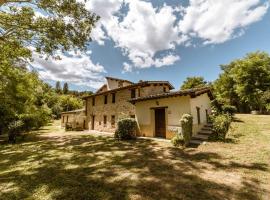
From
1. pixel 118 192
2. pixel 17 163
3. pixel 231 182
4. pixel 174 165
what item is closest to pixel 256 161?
pixel 231 182

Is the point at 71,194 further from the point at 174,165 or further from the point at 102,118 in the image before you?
the point at 102,118

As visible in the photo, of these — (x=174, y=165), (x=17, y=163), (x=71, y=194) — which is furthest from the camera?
(x=17, y=163)

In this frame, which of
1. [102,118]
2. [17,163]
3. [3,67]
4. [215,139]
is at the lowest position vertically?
[17,163]

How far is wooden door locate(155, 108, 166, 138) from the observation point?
15.7m

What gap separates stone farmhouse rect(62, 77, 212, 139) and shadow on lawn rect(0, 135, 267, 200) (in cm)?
464

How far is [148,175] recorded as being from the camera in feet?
22.8

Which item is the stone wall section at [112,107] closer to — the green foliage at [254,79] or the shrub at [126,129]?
the shrub at [126,129]

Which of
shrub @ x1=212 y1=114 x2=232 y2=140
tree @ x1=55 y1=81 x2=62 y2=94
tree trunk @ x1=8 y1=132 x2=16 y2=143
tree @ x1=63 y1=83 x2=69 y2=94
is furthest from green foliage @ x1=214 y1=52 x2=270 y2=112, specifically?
tree @ x1=63 y1=83 x2=69 y2=94

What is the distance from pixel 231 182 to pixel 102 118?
19.7 meters

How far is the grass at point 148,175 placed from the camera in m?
5.52

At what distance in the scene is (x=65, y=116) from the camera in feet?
117

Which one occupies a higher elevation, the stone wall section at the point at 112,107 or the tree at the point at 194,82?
the tree at the point at 194,82

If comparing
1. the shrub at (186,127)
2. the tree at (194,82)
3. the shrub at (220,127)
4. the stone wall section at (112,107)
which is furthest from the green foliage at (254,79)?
the shrub at (186,127)

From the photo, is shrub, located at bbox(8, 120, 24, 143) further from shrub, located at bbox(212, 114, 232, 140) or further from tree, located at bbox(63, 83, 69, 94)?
tree, located at bbox(63, 83, 69, 94)
